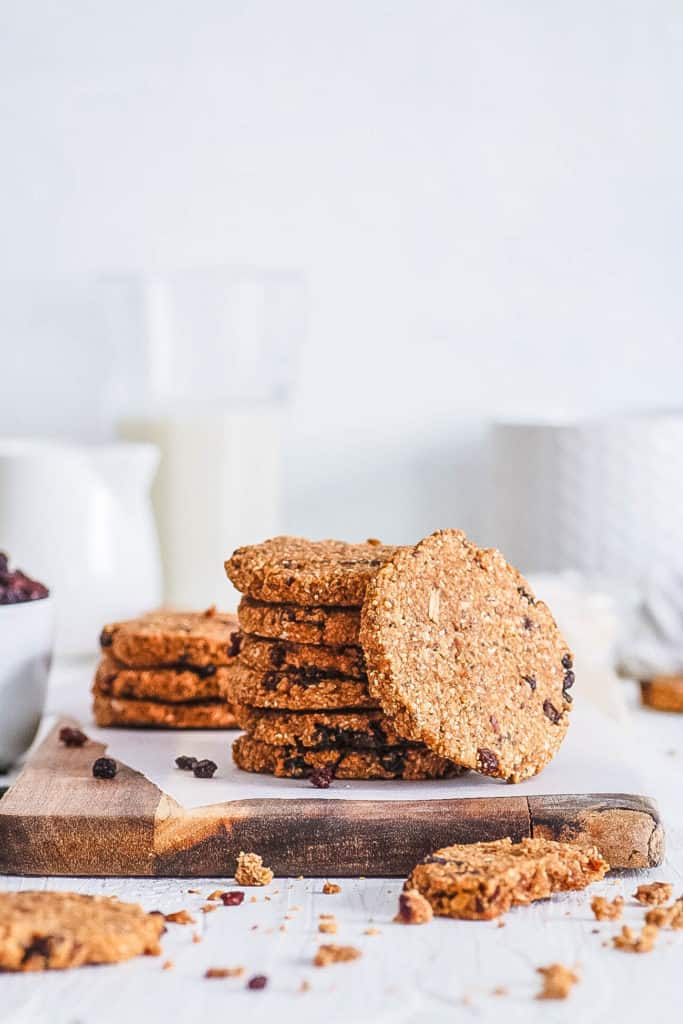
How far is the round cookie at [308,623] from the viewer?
1.61 meters

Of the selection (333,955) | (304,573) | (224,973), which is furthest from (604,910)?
(304,573)

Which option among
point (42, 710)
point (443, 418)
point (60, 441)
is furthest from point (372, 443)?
point (42, 710)

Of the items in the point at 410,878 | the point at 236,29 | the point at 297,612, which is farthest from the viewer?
the point at 236,29

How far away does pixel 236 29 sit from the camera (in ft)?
10.2

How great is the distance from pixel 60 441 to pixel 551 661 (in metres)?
1.86

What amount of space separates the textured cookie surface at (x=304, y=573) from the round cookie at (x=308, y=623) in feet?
0.05

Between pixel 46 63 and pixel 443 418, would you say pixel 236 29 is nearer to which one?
pixel 46 63

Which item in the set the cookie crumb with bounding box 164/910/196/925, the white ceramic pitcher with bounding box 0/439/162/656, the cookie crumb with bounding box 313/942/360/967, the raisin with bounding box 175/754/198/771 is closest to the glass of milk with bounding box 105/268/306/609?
the white ceramic pitcher with bounding box 0/439/162/656

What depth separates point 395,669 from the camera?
1527mm

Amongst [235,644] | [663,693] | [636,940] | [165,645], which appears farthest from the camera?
[663,693]

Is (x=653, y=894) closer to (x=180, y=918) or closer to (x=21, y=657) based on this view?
(x=180, y=918)

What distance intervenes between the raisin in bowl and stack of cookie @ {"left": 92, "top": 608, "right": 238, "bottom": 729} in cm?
10

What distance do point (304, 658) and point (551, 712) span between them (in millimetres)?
336

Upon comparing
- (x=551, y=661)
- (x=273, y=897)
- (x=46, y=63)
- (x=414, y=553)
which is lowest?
(x=273, y=897)
